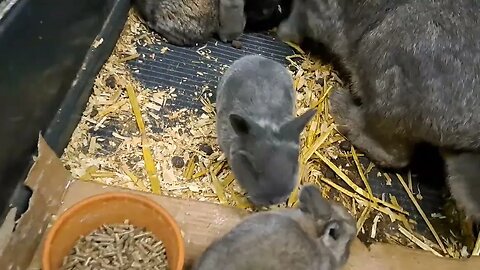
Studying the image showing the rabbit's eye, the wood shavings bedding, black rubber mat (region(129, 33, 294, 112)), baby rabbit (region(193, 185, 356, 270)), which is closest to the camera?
baby rabbit (region(193, 185, 356, 270))

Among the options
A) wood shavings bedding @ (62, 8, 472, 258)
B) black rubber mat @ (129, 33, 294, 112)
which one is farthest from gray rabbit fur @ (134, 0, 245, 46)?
wood shavings bedding @ (62, 8, 472, 258)

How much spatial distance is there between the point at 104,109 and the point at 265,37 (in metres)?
0.78

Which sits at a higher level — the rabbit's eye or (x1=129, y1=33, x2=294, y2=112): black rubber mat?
the rabbit's eye

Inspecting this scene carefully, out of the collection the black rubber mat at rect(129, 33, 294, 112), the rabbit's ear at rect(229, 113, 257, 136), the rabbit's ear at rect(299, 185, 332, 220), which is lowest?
the black rubber mat at rect(129, 33, 294, 112)

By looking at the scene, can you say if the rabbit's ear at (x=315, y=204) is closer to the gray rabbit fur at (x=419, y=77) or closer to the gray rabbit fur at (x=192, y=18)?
the gray rabbit fur at (x=419, y=77)

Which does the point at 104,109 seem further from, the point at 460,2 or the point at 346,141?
the point at 460,2

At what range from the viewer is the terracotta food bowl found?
2.00 m

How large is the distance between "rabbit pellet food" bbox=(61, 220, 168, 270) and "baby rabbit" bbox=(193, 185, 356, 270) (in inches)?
6.8

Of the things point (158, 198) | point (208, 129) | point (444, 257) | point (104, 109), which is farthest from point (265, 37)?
point (444, 257)

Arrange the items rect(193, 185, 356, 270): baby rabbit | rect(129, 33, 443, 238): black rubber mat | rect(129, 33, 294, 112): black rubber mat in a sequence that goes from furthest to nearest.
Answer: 1. rect(129, 33, 294, 112): black rubber mat
2. rect(129, 33, 443, 238): black rubber mat
3. rect(193, 185, 356, 270): baby rabbit

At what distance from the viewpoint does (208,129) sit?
8.62ft

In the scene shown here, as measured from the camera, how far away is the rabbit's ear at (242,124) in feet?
6.93

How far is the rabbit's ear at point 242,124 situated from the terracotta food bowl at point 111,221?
1.14ft

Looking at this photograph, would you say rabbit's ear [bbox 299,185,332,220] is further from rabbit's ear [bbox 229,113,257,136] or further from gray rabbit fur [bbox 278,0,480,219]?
gray rabbit fur [bbox 278,0,480,219]
